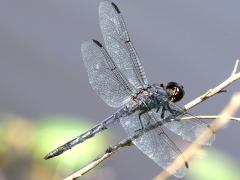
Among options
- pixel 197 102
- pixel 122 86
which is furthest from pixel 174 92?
pixel 197 102

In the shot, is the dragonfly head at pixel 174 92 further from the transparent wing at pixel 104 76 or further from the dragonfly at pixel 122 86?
the transparent wing at pixel 104 76

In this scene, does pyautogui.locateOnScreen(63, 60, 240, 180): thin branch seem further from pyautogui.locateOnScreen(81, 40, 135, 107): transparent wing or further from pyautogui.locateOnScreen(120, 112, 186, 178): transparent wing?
pyautogui.locateOnScreen(81, 40, 135, 107): transparent wing

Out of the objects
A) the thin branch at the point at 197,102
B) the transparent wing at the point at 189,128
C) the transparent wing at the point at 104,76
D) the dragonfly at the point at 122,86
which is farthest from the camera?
the transparent wing at the point at 104,76

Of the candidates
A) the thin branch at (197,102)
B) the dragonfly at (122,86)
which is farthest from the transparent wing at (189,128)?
the thin branch at (197,102)

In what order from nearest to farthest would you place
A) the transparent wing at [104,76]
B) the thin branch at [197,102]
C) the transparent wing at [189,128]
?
the thin branch at [197,102]
the transparent wing at [189,128]
the transparent wing at [104,76]

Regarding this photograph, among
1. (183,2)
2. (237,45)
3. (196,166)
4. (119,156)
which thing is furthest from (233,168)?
(183,2)

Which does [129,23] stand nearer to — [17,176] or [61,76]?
[61,76]
